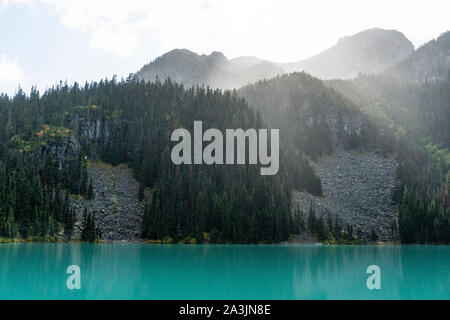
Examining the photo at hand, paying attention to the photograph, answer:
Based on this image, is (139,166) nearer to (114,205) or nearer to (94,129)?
(114,205)

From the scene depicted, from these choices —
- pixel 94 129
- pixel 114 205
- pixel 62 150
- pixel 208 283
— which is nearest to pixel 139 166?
pixel 62 150

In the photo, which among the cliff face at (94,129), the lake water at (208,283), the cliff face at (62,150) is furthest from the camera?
the cliff face at (94,129)

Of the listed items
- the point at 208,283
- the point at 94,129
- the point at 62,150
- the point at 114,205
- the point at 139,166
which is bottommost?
the point at 208,283

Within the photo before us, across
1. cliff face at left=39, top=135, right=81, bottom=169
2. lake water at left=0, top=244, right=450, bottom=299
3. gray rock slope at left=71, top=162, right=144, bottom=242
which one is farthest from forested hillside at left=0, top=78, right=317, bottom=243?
lake water at left=0, top=244, right=450, bottom=299

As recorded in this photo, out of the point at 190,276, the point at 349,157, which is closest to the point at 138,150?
the point at 349,157

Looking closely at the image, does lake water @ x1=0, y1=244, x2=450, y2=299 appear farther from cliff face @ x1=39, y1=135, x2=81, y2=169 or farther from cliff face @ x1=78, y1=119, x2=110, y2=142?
cliff face @ x1=78, y1=119, x2=110, y2=142

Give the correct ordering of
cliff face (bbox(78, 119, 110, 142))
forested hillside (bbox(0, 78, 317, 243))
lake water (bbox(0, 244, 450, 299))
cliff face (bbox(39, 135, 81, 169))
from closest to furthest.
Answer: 1. lake water (bbox(0, 244, 450, 299))
2. forested hillside (bbox(0, 78, 317, 243))
3. cliff face (bbox(39, 135, 81, 169))
4. cliff face (bbox(78, 119, 110, 142))

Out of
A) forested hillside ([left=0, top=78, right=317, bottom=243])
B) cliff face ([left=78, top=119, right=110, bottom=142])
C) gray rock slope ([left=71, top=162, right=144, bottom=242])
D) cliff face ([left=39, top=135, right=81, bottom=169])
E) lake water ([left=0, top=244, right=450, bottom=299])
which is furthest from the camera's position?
cliff face ([left=78, top=119, right=110, bottom=142])

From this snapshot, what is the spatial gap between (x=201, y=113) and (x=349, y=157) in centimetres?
7366

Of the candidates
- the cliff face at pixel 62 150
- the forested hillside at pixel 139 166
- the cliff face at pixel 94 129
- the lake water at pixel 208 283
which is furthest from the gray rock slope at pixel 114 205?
the lake water at pixel 208 283

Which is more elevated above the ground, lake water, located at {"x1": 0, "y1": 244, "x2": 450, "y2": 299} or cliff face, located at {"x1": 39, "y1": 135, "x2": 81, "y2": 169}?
cliff face, located at {"x1": 39, "y1": 135, "x2": 81, "y2": 169}

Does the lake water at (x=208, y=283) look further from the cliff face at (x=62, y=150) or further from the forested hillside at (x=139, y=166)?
the cliff face at (x=62, y=150)

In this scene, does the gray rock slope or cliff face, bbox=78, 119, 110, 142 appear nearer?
the gray rock slope
